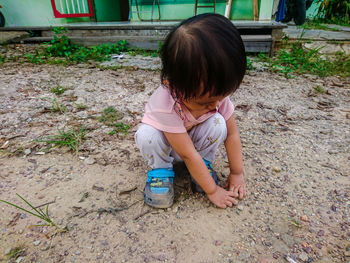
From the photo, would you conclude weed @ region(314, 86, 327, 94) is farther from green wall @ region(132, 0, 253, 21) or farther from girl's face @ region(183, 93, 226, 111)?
green wall @ region(132, 0, 253, 21)

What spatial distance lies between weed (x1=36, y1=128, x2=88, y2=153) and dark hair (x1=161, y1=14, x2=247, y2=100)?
102 centimetres

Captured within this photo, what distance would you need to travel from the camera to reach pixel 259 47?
140 inches

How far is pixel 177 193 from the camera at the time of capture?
1.25 metres

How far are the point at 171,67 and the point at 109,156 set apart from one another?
2.86 feet

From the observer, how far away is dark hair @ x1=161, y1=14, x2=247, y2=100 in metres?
0.77

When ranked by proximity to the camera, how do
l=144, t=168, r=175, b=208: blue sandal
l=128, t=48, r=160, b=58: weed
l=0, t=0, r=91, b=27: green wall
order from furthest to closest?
l=0, t=0, r=91, b=27: green wall → l=128, t=48, r=160, b=58: weed → l=144, t=168, r=175, b=208: blue sandal

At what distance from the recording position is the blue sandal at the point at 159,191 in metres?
1.12

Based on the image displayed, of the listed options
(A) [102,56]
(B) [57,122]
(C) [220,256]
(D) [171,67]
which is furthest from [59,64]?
(C) [220,256]

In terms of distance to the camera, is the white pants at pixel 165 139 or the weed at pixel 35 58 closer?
the white pants at pixel 165 139

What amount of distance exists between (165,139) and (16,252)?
75 cm

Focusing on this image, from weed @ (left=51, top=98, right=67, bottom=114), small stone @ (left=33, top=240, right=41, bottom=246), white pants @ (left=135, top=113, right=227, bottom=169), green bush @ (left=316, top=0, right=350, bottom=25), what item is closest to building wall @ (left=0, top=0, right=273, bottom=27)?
green bush @ (left=316, top=0, right=350, bottom=25)

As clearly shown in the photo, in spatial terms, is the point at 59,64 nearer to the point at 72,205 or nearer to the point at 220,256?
the point at 72,205

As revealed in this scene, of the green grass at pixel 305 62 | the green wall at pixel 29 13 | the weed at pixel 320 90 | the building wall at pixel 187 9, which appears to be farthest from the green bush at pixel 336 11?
the green wall at pixel 29 13

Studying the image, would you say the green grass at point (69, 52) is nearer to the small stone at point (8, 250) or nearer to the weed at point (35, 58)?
the weed at point (35, 58)
